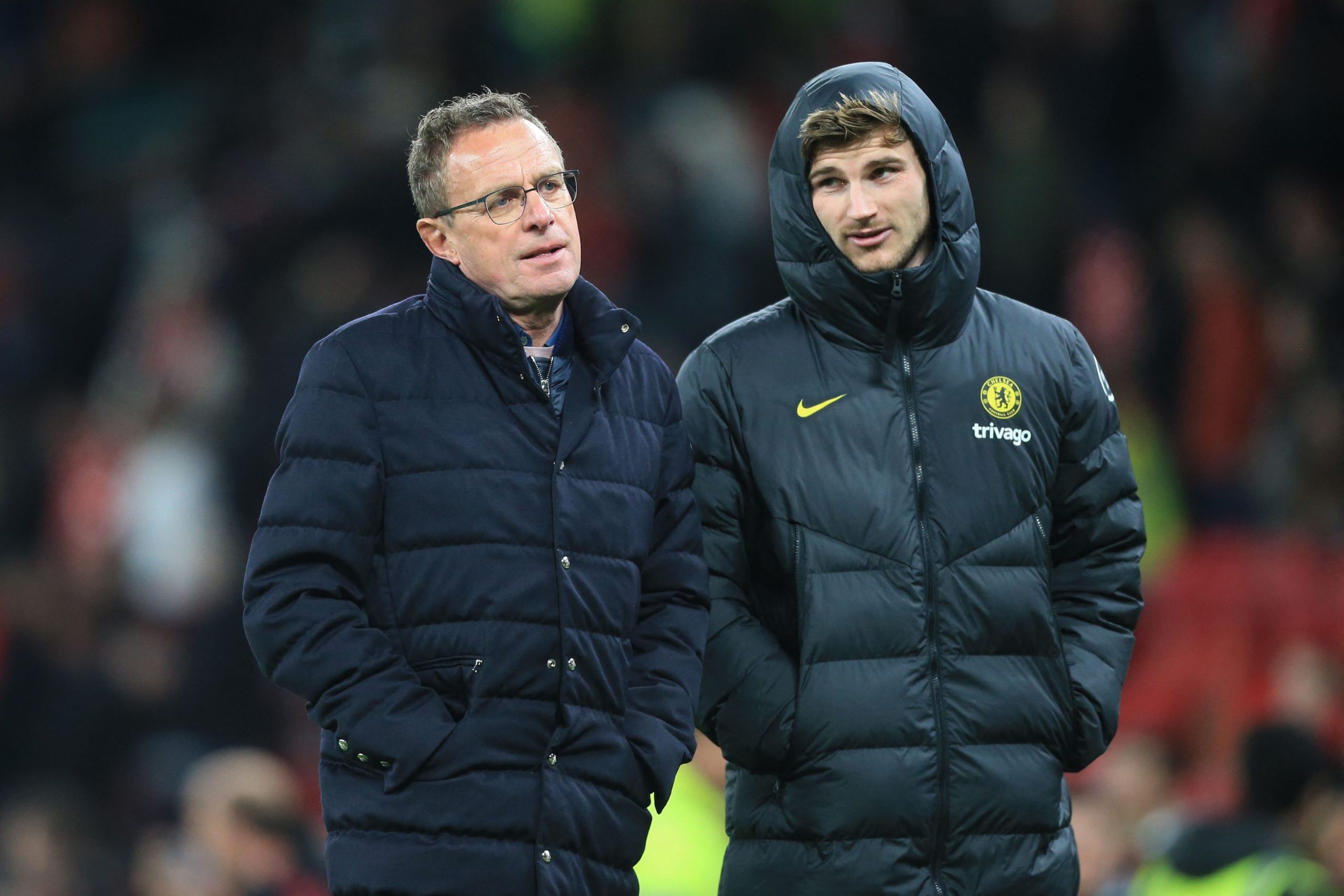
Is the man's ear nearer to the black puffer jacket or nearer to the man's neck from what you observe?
the man's neck

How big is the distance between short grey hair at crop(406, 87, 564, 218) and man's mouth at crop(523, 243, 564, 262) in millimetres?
190

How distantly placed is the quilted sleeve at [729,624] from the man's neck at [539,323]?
350 mm

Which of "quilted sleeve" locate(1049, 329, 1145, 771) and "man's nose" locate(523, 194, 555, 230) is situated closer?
"man's nose" locate(523, 194, 555, 230)

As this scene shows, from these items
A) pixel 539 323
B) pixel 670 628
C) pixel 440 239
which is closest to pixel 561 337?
pixel 539 323

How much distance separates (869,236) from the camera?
3.61 metres

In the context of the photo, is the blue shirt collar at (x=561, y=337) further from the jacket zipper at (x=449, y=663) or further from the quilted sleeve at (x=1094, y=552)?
the quilted sleeve at (x=1094, y=552)

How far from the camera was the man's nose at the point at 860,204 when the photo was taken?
11.7 ft

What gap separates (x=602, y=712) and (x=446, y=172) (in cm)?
98

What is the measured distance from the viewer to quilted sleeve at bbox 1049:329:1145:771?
3.64 meters

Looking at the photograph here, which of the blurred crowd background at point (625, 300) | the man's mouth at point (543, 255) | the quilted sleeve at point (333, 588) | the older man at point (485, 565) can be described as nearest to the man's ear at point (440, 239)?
the older man at point (485, 565)

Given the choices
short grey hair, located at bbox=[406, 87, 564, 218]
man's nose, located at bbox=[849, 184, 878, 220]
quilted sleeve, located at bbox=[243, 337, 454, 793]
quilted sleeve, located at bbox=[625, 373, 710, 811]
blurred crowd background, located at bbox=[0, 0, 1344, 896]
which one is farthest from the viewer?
blurred crowd background, located at bbox=[0, 0, 1344, 896]

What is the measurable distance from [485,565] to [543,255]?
0.56 meters

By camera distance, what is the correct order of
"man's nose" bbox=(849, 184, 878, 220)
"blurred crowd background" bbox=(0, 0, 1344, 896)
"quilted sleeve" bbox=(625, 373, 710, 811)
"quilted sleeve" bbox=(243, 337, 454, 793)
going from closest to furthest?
1. "quilted sleeve" bbox=(243, 337, 454, 793)
2. "quilted sleeve" bbox=(625, 373, 710, 811)
3. "man's nose" bbox=(849, 184, 878, 220)
4. "blurred crowd background" bbox=(0, 0, 1344, 896)

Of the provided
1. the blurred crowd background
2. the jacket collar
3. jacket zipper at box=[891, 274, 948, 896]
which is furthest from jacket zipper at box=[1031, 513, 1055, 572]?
the blurred crowd background
